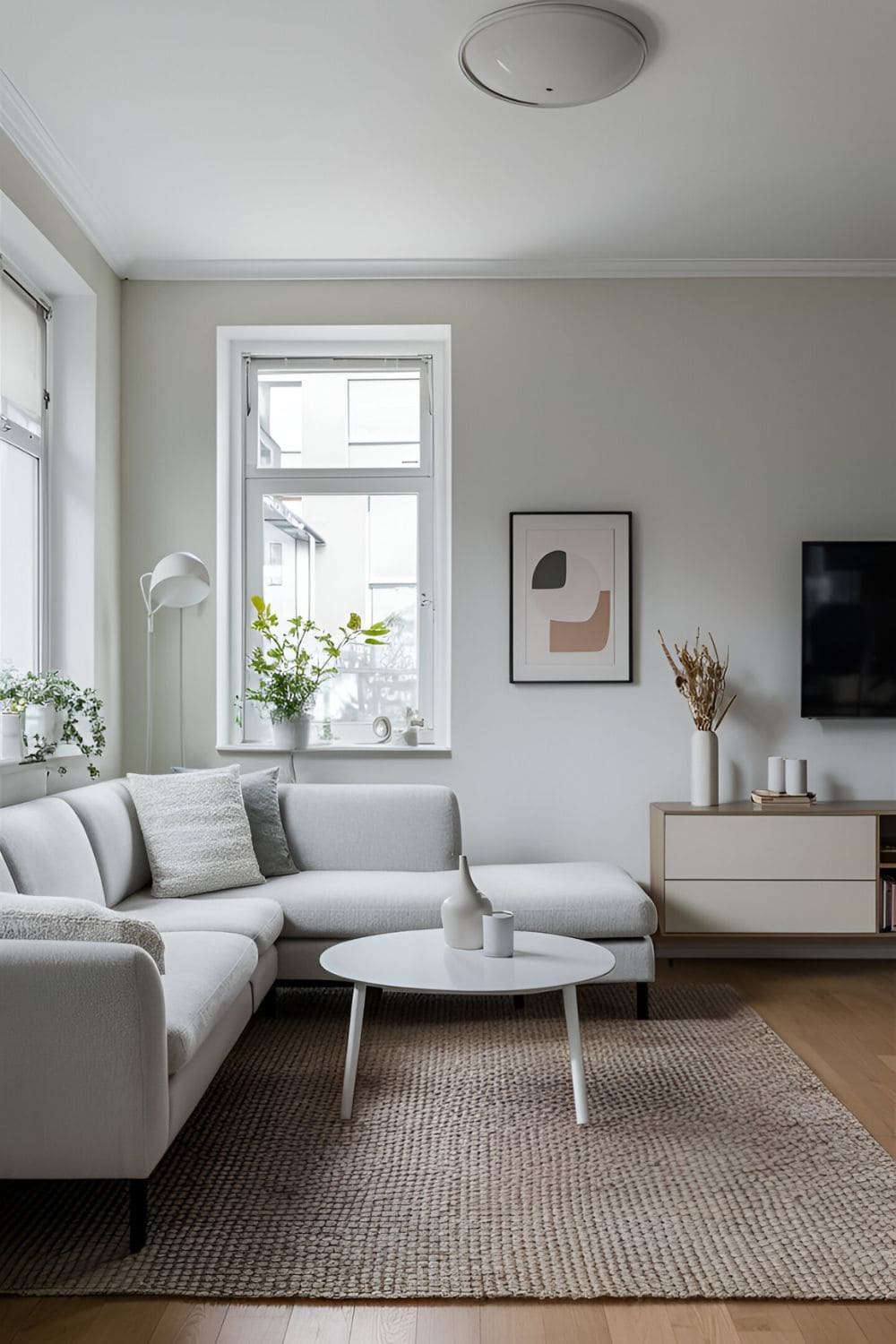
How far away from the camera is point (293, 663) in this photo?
15.7 feet

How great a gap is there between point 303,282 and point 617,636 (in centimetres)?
197

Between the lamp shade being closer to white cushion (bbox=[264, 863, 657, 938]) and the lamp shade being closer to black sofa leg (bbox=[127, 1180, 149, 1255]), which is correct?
white cushion (bbox=[264, 863, 657, 938])

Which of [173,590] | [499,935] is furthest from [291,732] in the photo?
[499,935]

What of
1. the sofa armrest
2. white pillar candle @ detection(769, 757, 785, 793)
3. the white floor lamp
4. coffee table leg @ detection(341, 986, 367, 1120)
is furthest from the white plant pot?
the sofa armrest

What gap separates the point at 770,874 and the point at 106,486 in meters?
2.99

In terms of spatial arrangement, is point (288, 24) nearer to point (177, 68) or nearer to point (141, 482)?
point (177, 68)

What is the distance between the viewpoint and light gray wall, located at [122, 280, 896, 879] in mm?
4605

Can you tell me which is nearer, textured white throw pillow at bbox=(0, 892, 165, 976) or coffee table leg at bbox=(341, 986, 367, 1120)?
textured white throw pillow at bbox=(0, 892, 165, 976)

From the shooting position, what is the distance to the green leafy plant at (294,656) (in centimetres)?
457

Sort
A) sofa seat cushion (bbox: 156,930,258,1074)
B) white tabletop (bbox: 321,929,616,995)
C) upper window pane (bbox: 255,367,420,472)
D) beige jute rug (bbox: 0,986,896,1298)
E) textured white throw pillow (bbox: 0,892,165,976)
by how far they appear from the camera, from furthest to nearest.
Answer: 1. upper window pane (bbox: 255,367,420,472)
2. white tabletop (bbox: 321,929,616,995)
3. sofa seat cushion (bbox: 156,930,258,1074)
4. textured white throw pillow (bbox: 0,892,165,976)
5. beige jute rug (bbox: 0,986,896,1298)

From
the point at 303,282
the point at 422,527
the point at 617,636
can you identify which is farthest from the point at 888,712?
the point at 303,282

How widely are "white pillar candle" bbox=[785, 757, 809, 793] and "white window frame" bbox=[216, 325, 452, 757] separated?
1.41 meters

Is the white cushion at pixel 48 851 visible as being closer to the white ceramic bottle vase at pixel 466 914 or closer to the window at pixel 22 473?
the window at pixel 22 473

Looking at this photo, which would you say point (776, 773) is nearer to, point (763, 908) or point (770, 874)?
point (770, 874)
